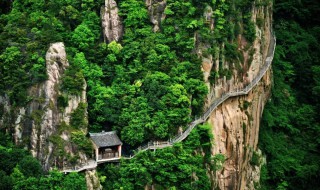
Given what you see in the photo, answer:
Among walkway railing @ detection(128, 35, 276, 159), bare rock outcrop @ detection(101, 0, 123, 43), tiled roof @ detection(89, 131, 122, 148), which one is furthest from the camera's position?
bare rock outcrop @ detection(101, 0, 123, 43)

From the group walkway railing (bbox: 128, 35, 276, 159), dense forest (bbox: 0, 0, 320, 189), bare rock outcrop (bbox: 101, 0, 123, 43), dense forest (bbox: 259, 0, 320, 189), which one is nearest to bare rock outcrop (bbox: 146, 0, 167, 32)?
dense forest (bbox: 0, 0, 320, 189)

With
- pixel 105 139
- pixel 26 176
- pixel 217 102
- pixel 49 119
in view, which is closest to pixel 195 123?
pixel 217 102

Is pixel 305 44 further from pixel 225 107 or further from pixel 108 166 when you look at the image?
pixel 108 166

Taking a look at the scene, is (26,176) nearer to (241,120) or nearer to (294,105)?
(241,120)

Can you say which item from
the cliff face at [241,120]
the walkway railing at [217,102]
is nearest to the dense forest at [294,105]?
the cliff face at [241,120]

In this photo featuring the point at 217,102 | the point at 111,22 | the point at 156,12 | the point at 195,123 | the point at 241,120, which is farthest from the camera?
the point at 241,120

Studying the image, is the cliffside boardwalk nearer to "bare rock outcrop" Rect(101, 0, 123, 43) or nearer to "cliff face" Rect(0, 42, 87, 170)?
"cliff face" Rect(0, 42, 87, 170)
